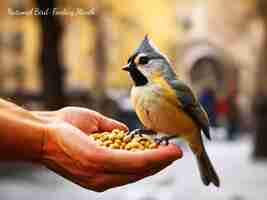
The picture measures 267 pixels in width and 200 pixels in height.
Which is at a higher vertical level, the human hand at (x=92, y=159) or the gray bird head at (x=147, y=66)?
the gray bird head at (x=147, y=66)

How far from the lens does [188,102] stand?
89 cm

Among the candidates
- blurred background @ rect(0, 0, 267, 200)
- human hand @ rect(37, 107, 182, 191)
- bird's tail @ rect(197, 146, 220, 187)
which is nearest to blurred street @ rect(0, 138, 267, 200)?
blurred background @ rect(0, 0, 267, 200)

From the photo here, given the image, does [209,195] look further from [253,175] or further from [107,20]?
[107,20]

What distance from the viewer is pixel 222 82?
1.57 meters

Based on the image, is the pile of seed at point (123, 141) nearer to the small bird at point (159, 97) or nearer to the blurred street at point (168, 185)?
the small bird at point (159, 97)

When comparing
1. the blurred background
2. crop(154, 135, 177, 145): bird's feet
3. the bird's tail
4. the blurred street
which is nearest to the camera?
crop(154, 135, 177, 145): bird's feet

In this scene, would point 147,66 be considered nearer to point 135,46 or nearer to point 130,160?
point 130,160

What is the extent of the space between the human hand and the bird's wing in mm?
114

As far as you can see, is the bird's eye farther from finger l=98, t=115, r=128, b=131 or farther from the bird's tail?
the bird's tail

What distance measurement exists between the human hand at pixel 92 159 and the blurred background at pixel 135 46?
1.56ft

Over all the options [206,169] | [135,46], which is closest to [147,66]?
[206,169]

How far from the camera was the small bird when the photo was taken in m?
0.84

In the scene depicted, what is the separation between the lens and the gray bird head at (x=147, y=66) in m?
0.84

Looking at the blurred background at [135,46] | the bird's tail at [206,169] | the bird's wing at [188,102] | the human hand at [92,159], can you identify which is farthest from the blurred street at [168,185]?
the human hand at [92,159]
